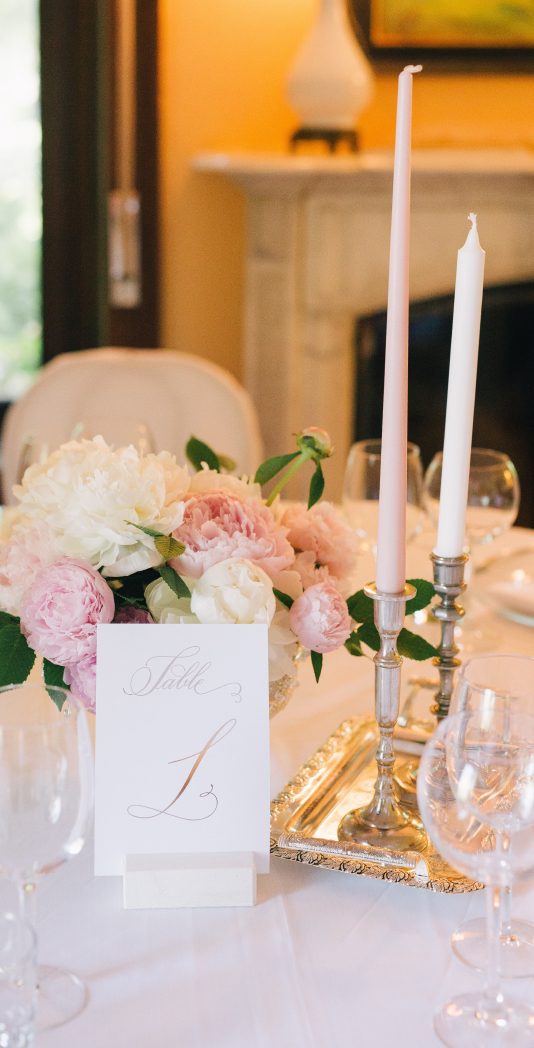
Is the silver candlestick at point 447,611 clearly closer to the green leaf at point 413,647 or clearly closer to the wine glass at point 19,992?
the green leaf at point 413,647

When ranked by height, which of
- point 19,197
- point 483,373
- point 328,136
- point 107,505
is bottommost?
point 483,373

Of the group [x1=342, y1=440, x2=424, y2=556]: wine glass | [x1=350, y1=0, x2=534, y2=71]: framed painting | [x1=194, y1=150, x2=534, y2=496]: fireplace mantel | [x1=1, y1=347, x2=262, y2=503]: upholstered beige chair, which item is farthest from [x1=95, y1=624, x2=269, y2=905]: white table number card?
[x1=350, y1=0, x2=534, y2=71]: framed painting

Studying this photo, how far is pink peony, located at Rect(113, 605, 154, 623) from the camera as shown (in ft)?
2.85

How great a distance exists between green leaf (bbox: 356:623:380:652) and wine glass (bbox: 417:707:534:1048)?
175mm

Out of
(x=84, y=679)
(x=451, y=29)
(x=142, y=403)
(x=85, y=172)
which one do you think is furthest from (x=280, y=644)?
(x=451, y=29)

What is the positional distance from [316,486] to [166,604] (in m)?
0.17

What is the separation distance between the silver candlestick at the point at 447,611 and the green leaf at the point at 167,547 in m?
0.20

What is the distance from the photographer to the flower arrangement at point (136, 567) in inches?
31.9

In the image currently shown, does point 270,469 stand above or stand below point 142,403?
above

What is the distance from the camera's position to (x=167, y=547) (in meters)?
0.82

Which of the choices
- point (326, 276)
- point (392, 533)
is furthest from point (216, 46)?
point (392, 533)

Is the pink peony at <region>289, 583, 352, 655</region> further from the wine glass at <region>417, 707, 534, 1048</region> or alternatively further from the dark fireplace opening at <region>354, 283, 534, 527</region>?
the dark fireplace opening at <region>354, 283, 534, 527</region>

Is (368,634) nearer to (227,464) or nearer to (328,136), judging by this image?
(227,464)

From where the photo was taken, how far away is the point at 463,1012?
0.71 metres
